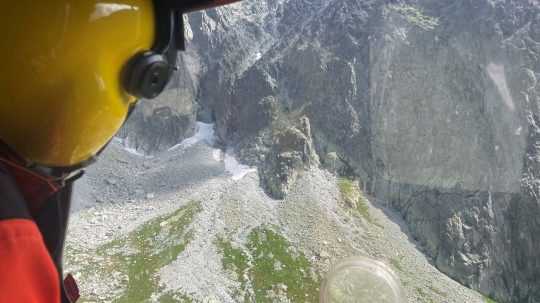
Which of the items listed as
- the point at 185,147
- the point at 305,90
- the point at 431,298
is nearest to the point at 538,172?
the point at 431,298

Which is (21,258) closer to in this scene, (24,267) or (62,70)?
(24,267)

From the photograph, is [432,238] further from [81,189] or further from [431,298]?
[81,189]

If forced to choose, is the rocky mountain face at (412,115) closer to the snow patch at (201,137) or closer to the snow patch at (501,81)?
the snow patch at (501,81)

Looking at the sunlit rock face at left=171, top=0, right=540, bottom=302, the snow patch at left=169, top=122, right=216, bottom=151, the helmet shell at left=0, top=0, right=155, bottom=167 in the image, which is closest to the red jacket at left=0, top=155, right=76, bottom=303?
the helmet shell at left=0, top=0, right=155, bottom=167

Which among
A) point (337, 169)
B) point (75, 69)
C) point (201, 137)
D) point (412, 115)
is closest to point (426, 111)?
point (412, 115)

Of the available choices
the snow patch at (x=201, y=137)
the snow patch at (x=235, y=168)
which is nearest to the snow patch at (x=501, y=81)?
the snow patch at (x=235, y=168)
